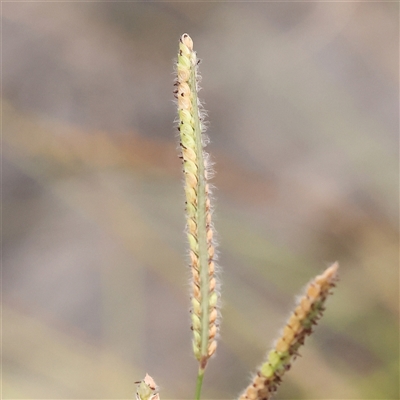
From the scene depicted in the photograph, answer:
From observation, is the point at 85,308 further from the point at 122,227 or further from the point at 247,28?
the point at 247,28

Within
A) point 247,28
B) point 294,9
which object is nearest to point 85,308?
point 247,28

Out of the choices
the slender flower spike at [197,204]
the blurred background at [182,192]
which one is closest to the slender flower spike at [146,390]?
the slender flower spike at [197,204]

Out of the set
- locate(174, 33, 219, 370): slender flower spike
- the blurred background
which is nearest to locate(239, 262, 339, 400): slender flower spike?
locate(174, 33, 219, 370): slender flower spike

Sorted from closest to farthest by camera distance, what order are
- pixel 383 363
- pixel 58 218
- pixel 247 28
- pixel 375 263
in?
pixel 383 363, pixel 375 263, pixel 58 218, pixel 247 28

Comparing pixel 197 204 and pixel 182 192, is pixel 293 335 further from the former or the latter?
pixel 182 192

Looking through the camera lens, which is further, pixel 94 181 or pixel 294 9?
pixel 294 9

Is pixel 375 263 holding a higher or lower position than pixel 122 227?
lower

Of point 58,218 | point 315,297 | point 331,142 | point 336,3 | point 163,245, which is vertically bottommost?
point 315,297
